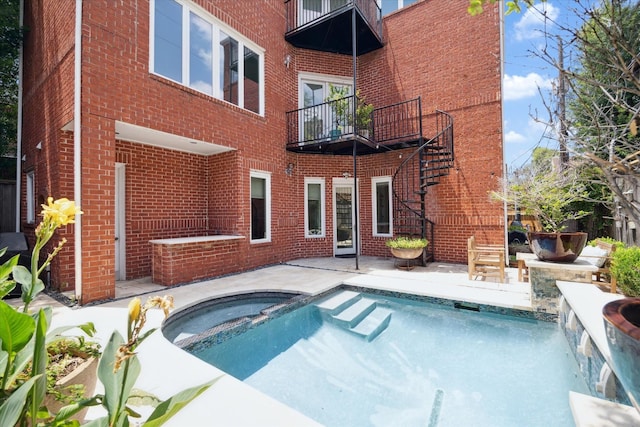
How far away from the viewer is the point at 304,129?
26.1 feet

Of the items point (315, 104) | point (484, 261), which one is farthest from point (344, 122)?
point (484, 261)

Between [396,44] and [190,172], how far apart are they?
6489 millimetres

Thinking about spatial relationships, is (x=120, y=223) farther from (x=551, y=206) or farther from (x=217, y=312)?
(x=551, y=206)

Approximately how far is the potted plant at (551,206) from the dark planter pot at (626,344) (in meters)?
2.34

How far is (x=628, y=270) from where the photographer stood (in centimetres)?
363

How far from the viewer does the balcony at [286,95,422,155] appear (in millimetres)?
7215

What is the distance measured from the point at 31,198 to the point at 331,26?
7922mm

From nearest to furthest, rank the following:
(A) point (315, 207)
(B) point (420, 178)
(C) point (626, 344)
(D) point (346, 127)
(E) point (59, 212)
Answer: (E) point (59, 212) < (C) point (626, 344) < (B) point (420, 178) < (D) point (346, 127) < (A) point (315, 207)

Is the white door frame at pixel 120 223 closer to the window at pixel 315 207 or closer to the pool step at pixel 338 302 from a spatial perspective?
the pool step at pixel 338 302

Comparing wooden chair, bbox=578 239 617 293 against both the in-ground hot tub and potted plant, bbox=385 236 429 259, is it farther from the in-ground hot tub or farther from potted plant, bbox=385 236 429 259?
the in-ground hot tub

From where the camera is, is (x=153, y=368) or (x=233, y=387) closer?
(x=233, y=387)

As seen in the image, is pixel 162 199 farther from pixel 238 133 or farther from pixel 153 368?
pixel 153 368

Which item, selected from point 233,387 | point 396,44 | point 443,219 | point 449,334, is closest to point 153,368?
point 233,387

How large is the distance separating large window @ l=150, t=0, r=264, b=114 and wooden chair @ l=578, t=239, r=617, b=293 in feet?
22.5
